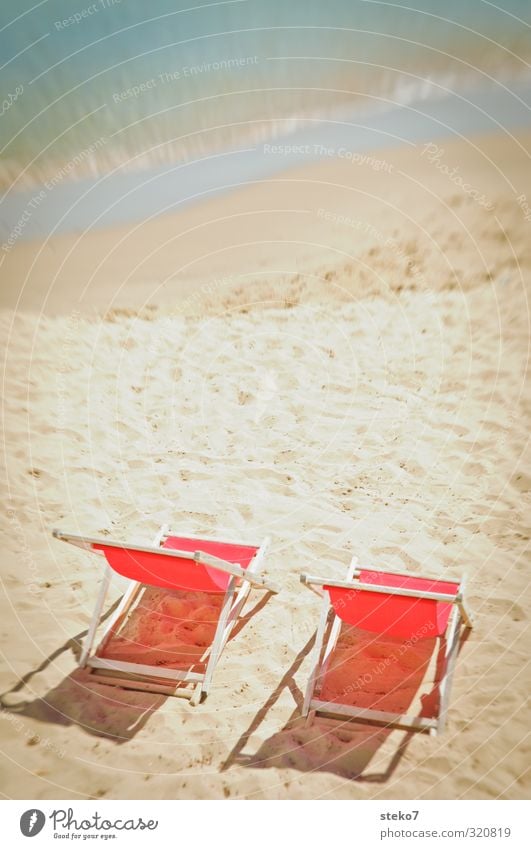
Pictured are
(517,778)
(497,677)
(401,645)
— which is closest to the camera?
(517,778)

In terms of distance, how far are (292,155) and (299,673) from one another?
7476 millimetres

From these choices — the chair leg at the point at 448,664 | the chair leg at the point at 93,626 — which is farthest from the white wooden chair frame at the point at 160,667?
the chair leg at the point at 448,664

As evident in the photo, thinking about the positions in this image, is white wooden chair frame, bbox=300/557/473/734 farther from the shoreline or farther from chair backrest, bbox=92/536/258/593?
the shoreline

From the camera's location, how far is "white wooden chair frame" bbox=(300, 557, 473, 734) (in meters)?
3.26

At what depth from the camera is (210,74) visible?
9.50 metres

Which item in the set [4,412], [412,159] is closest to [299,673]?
[4,412]

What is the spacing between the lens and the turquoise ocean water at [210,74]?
8703 millimetres

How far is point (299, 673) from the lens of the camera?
3688 millimetres

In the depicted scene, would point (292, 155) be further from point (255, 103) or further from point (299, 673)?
point (299, 673)

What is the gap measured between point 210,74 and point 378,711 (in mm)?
8640

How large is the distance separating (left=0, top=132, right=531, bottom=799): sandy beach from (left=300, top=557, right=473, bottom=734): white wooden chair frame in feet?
0.22

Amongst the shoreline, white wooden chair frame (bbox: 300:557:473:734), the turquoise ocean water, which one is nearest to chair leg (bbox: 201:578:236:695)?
white wooden chair frame (bbox: 300:557:473:734)

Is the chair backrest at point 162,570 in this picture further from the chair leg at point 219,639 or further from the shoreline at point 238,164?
the shoreline at point 238,164

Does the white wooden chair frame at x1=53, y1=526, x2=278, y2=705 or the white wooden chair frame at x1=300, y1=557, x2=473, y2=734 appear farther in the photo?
the white wooden chair frame at x1=53, y1=526, x2=278, y2=705
